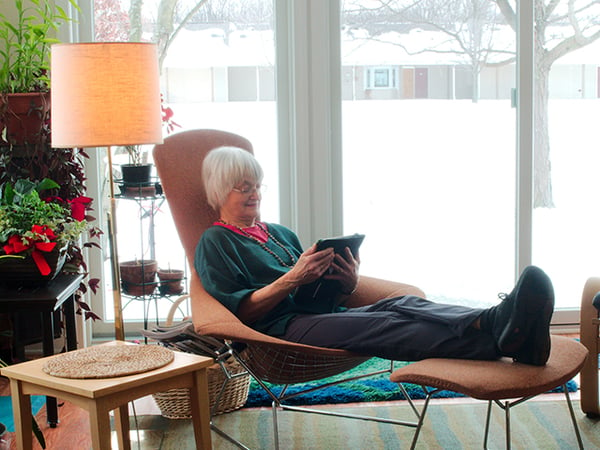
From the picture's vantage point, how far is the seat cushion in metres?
2.09

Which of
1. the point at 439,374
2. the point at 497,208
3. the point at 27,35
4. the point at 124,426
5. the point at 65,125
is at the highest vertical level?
the point at 27,35

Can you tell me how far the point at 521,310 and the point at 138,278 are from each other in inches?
75.7

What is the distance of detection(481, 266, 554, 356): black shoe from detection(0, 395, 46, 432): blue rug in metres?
1.78

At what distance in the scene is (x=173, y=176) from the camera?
283 cm

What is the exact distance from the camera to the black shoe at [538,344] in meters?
2.13

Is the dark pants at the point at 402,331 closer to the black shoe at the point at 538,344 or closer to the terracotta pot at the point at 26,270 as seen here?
the black shoe at the point at 538,344

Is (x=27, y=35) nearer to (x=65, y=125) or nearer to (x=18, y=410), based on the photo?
(x=65, y=125)

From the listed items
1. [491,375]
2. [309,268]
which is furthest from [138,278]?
[491,375]

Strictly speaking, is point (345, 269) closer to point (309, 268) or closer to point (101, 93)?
point (309, 268)

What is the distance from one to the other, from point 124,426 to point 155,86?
41.2 inches

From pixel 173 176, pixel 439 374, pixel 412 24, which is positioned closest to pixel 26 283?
pixel 173 176

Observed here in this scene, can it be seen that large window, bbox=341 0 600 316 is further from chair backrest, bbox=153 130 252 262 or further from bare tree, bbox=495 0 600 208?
chair backrest, bbox=153 130 252 262

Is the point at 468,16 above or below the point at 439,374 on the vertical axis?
above

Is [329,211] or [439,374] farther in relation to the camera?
[329,211]
